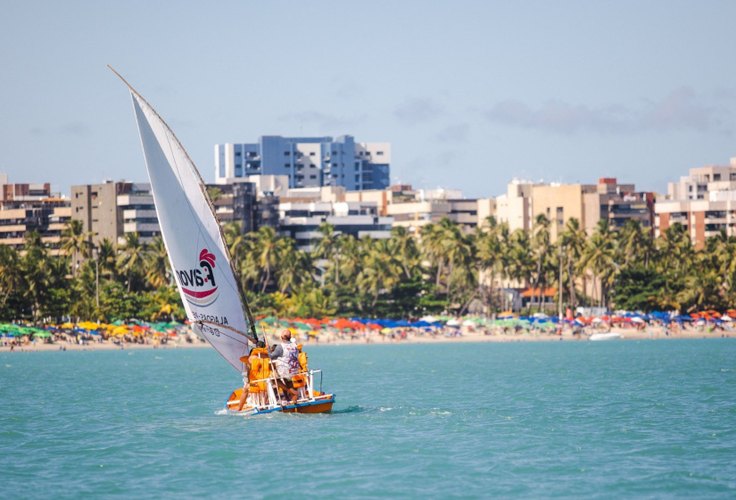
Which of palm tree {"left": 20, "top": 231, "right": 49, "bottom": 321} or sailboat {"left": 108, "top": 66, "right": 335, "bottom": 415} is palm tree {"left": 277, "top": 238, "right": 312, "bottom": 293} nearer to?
palm tree {"left": 20, "top": 231, "right": 49, "bottom": 321}

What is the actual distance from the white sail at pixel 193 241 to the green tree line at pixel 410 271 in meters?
97.1

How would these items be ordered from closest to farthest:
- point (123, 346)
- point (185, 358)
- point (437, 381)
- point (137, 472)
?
point (137, 472) < point (437, 381) < point (185, 358) < point (123, 346)

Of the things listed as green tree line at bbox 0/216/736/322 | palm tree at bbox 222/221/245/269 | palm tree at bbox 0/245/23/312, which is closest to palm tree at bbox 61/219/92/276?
green tree line at bbox 0/216/736/322

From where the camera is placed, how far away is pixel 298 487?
107 feet

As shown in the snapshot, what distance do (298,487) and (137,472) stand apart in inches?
193

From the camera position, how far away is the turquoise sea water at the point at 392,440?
108 ft

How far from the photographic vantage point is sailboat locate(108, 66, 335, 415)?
43.4 m

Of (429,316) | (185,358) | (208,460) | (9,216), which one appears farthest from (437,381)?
(9,216)

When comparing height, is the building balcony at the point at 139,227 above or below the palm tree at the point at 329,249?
above

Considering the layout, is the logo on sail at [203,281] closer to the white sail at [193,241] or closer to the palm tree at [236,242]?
the white sail at [193,241]

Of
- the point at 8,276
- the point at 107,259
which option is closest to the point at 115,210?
the point at 107,259

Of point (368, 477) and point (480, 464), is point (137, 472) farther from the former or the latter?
point (480, 464)

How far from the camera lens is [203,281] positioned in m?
44.4

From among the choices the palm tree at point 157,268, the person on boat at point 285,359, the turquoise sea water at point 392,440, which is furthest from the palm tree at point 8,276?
the person on boat at point 285,359
